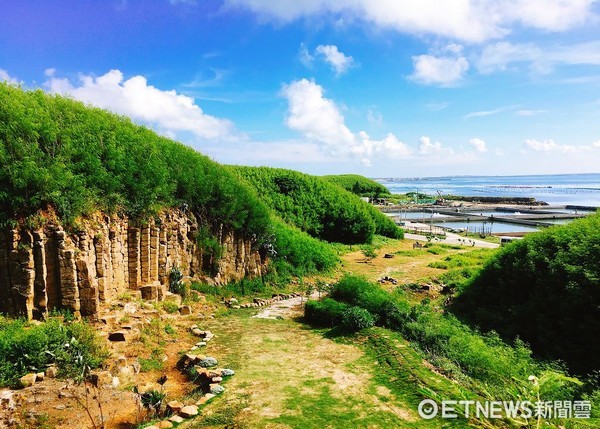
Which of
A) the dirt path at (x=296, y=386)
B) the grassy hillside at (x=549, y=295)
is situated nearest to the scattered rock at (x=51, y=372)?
the dirt path at (x=296, y=386)

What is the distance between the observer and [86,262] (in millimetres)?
9812

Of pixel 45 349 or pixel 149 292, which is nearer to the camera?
pixel 45 349

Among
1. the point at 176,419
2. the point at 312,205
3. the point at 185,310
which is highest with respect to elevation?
the point at 312,205

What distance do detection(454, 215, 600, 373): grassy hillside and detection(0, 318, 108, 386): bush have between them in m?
11.8

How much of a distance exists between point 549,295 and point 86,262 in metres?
13.5

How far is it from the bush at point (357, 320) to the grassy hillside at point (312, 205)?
21297mm

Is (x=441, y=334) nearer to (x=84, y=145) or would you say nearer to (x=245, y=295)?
(x=245, y=295)

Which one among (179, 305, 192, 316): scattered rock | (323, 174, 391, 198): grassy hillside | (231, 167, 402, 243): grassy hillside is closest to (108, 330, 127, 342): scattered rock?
(179, 305, 192, 316): scattered rock

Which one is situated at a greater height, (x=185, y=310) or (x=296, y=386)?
(x=296, y=386)

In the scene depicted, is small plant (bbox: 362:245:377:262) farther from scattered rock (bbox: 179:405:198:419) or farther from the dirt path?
scattered rock (bbox: 179:405:198:419)

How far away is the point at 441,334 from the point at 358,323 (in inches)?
89.6

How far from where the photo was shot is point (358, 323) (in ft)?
35.6

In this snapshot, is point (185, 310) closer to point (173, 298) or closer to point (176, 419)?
point (173, 298)

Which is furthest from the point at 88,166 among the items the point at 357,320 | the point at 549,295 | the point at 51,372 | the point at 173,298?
the point at 549,295
